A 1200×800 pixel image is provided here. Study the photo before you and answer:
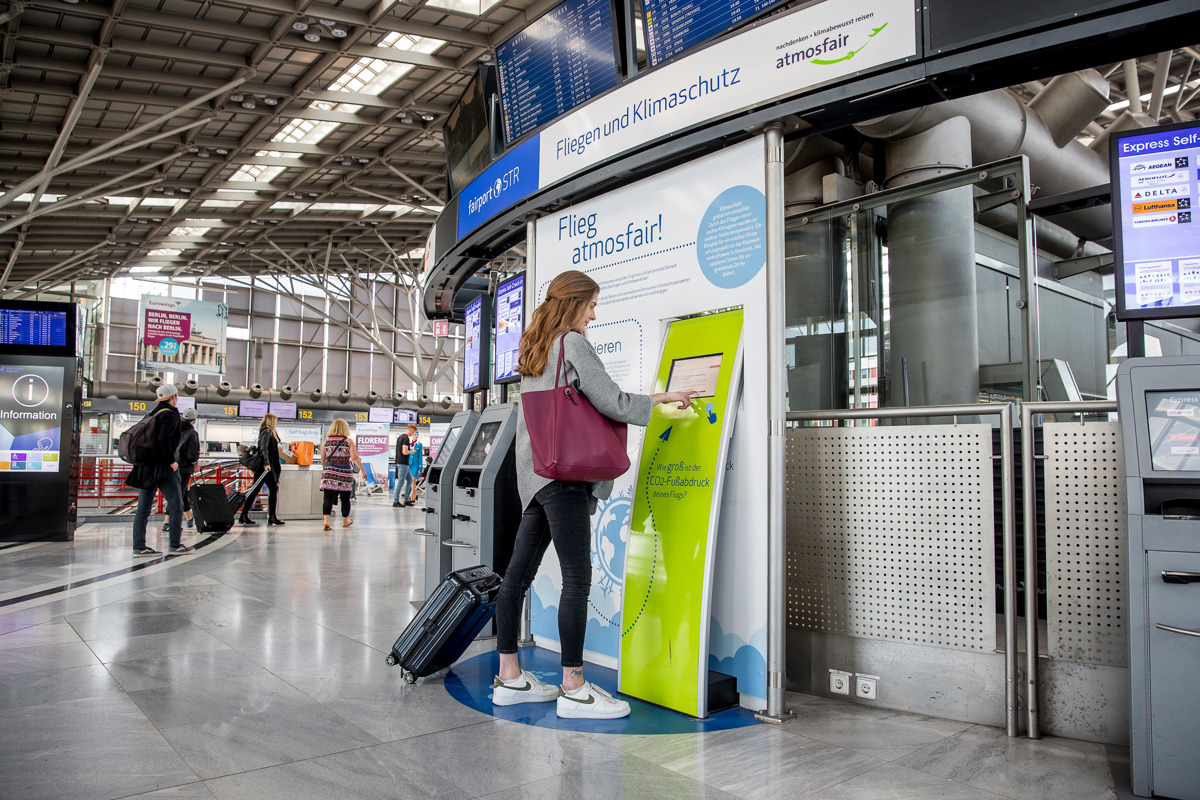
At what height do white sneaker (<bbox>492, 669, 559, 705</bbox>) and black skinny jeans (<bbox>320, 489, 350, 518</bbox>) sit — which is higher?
black skinny jeans (<bbox>320, 489, 350, 518</bbox>)

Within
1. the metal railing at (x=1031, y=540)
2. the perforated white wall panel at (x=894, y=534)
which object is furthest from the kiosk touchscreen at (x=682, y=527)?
the metal railing at (x=1031, y=540)

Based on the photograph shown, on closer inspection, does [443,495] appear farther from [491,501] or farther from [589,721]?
[589,721]

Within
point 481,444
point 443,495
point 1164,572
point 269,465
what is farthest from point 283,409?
point 1164,572

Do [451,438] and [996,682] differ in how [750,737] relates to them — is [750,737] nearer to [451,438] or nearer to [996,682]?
[996,682]

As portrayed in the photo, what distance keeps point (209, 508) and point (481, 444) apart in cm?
670

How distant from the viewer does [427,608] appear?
11.4ft

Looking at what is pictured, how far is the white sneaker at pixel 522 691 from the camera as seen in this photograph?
299 cm

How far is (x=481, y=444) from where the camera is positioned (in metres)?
4.51

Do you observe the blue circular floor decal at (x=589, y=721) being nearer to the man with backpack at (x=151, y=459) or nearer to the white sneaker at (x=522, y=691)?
the white sneaker at (x=522, y=691)

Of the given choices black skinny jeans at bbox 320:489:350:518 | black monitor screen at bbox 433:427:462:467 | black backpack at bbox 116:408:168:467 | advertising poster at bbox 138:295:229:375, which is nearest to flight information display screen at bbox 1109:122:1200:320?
black monitor screen at bbox 433:427:462:467

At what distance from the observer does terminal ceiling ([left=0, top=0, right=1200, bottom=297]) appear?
11.6m

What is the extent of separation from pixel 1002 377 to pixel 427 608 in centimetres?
357

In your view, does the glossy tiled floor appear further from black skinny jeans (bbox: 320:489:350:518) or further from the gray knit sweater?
black skinny jeans (bbox: 320:489:350:518)

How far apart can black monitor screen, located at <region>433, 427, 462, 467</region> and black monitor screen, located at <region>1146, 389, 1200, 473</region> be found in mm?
3794
